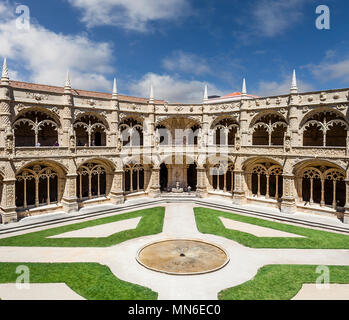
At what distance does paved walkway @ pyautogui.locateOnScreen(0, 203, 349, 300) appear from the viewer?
1300cm

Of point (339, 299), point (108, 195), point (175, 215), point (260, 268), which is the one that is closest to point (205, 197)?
point (175, 215)

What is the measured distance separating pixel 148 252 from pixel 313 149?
1705 cm

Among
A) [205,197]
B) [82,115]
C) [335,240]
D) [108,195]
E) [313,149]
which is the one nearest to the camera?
[335,240]

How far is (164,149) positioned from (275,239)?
16.8m

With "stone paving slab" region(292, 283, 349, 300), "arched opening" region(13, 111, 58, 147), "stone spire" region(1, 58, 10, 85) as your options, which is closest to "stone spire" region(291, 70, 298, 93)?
"stone paving slab" region(292, 283, 349, 300)

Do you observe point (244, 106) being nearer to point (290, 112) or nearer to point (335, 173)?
point (290, 112)

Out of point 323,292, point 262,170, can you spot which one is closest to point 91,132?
point 262,170

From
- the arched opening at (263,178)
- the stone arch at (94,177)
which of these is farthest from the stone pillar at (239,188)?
the stone arch at (94,177)

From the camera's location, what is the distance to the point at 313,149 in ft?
80.5

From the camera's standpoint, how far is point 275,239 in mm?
19422

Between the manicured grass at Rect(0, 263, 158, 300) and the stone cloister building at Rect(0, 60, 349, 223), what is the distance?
9.75m

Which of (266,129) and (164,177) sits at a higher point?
(266,129)

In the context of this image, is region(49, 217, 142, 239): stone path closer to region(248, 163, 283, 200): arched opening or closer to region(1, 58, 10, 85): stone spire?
region(1, 58, 10, 85): stone spire

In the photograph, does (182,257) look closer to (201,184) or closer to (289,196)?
(289,196)
